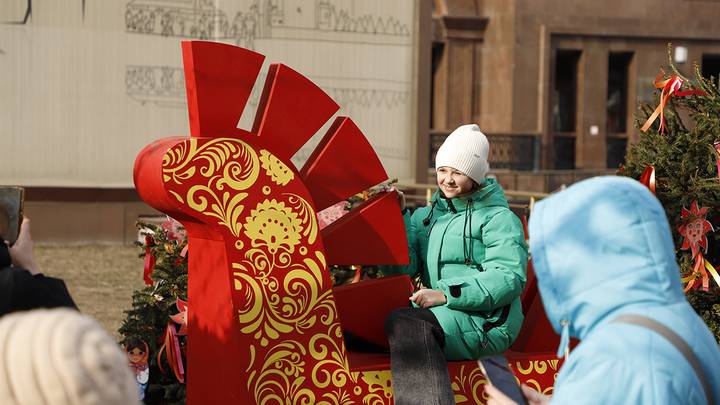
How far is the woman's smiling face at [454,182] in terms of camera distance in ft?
13.3

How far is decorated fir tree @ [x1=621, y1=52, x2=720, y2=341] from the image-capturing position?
15.3 ft

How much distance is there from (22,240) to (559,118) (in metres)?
24.6

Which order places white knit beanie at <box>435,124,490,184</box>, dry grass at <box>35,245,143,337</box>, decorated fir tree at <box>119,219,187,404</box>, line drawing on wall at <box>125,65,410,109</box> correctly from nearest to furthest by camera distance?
white knit beanie at <box>435,124,490,184</box>, decorated fir tree at <box>119,219,187,404</box>, dry grass at <box>35,245,143,337</box>, line drawing on wall at <box>125,65,410,109</box>

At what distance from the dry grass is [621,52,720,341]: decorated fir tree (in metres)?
4.62

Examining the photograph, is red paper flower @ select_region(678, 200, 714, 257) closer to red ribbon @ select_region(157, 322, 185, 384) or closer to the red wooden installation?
the red wooden installation

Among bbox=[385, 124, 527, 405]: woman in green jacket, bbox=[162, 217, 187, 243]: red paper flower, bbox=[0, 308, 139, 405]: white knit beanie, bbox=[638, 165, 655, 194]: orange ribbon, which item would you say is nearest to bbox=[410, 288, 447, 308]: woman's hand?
bbox=[385, 124, 527, 405]: woman in green jacket

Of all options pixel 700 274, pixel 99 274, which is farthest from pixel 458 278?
pixel 99 274

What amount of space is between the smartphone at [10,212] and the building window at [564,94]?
23.8 meters

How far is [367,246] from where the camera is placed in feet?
12.8

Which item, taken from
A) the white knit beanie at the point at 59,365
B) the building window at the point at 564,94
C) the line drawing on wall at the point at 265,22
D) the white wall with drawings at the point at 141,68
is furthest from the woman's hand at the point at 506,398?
the building window at the point at 564,94

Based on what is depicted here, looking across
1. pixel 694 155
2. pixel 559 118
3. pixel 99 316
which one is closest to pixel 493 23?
pixel 559 118

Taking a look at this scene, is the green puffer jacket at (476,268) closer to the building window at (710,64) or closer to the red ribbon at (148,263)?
the red ribbon at (148,263)

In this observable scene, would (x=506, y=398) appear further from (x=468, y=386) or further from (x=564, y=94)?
(x=564, y=94)

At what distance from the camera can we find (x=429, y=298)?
3.82m
